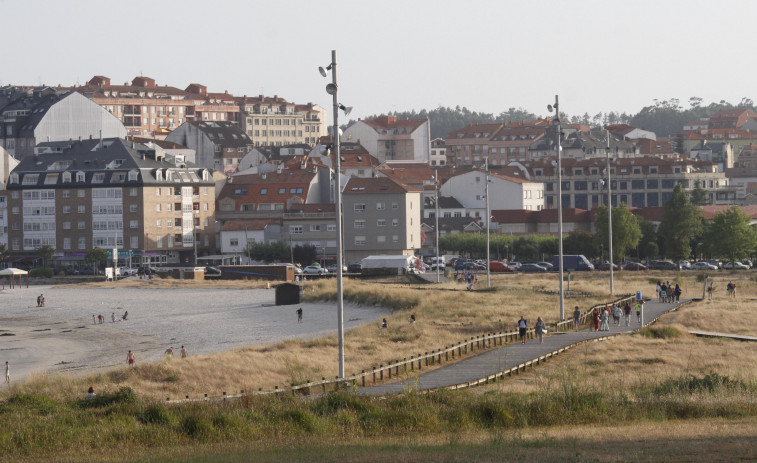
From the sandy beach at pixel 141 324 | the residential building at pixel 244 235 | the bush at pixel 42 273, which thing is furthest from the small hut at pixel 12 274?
the residential building at pixel 244 235

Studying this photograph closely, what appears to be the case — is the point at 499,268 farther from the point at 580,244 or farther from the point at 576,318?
the point at 576,318

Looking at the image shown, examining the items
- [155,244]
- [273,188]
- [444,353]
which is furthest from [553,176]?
[444,353]

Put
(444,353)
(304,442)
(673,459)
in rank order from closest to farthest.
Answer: (673,459) < (304,442) < (444,353)

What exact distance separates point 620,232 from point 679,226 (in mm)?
4892

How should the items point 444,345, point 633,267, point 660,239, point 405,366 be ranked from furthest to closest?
1. point 660,239
2. point 633,267
3. point 444,345
4. point 405,366

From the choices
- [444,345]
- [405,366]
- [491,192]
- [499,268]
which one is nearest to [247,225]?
[499,268]

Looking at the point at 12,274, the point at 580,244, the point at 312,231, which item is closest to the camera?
the point at 12,274

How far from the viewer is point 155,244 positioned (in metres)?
108

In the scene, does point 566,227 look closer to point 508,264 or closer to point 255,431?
point 508,264

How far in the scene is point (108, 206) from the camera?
10875cm

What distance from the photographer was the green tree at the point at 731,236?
89375mm

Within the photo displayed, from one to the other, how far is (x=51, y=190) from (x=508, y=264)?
144 feet

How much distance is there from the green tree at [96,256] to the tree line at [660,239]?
35.6m

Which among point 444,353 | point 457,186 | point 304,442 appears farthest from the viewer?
point 457,186
